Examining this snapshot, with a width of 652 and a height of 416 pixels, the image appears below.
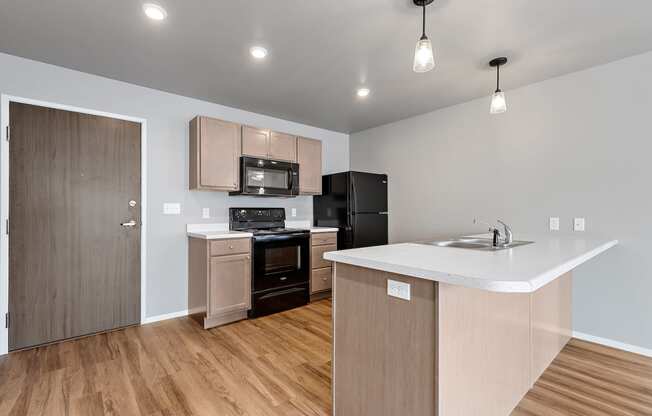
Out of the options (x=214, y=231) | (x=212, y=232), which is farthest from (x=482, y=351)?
(x=214, y=231)

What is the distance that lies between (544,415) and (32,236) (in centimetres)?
382

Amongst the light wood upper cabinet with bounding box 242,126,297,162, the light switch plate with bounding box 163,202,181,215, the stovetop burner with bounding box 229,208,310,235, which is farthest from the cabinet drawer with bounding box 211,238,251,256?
the light wood upper cabinet with bounding box 242,126,297,162

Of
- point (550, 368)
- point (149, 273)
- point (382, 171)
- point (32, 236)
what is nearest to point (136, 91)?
point (32, 236)

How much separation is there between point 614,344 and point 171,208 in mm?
4210

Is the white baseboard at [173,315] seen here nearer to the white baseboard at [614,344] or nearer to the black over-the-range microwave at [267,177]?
the black over-the-range microwave at [267,177]

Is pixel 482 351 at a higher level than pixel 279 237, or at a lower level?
lower

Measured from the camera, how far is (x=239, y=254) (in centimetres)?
306

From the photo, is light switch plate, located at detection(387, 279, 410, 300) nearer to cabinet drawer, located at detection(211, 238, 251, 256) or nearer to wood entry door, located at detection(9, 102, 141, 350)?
cabinet drawer, located at detection(211, 238, 251, 256)

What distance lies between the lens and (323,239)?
3.81m

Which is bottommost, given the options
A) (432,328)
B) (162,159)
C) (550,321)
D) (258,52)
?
(550,321)

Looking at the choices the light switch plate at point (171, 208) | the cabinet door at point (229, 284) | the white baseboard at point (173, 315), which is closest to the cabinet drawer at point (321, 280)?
the cabinet door at point (229, 284)

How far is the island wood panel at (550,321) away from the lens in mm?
1938

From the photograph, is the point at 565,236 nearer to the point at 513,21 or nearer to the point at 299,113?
the point at 513,21

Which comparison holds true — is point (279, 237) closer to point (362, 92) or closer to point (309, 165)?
point (309, 165)
